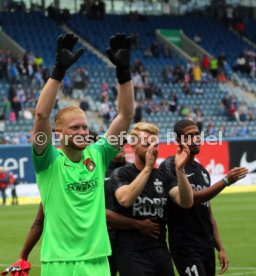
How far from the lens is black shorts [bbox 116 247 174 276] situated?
289 inches

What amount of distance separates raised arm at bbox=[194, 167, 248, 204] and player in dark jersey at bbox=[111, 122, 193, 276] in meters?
0.24

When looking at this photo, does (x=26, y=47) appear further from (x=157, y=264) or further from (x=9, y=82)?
(x=157, y=264)

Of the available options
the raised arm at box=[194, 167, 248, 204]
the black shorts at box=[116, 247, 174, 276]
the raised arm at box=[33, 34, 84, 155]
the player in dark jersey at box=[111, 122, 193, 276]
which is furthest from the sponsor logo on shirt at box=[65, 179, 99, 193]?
the raised arm at box=[194, 167, 248, 204]

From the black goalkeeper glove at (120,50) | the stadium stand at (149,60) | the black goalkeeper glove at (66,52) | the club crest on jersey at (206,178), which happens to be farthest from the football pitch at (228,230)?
the stadium stand at (149,60)

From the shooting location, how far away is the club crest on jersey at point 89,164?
20.3ft

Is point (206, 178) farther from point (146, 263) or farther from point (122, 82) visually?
point (122, 82)

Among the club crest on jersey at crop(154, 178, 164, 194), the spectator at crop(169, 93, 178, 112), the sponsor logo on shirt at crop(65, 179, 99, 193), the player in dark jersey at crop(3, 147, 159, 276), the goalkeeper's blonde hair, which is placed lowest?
the spectator at crop(169, 93, 178, 112)

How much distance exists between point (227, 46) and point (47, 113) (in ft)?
159

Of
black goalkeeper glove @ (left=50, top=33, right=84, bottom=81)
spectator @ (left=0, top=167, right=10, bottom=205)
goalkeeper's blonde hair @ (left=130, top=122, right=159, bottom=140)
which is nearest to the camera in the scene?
black goalkeeper glove @ (left=50, top=33, right=84, bottom=81)

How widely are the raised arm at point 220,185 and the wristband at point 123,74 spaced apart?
1639mm

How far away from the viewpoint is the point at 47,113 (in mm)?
5914

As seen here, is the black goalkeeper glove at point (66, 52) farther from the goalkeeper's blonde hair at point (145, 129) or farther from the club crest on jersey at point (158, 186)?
the club crest on jersey at point (158, 186)

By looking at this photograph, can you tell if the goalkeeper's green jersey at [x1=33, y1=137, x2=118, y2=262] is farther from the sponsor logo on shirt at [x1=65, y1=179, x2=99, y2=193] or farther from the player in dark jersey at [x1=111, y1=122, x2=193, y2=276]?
the player in dark jersey at [x1=111, y1=122, x2=193, y2=276]

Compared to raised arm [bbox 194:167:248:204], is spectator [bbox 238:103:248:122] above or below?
below
